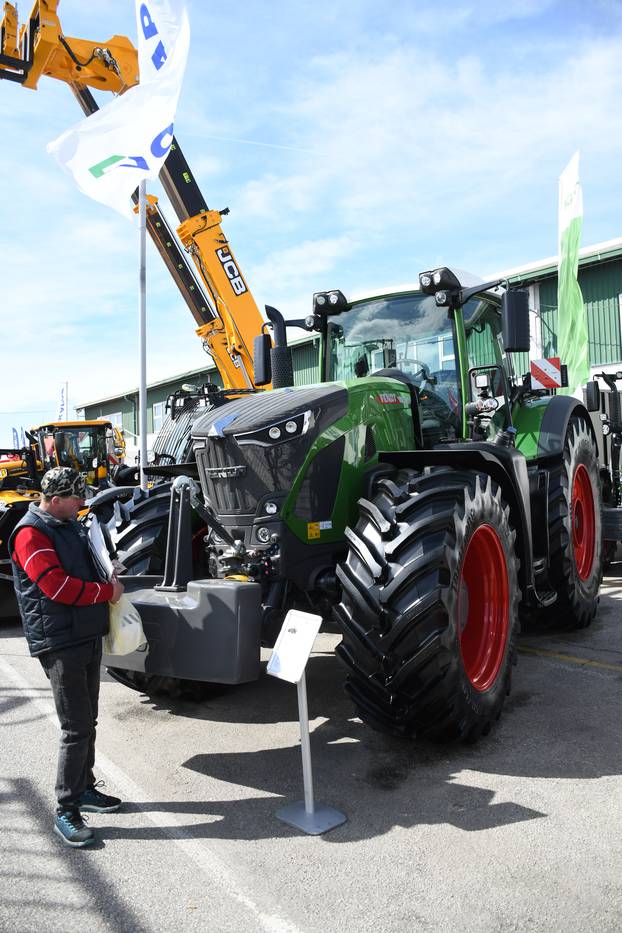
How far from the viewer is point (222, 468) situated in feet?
14.1

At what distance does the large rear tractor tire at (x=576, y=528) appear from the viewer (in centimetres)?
554

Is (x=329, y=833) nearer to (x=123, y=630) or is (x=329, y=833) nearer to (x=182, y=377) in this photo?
(x=123, y=630)

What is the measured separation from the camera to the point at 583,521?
6.68m

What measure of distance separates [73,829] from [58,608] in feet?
3.06

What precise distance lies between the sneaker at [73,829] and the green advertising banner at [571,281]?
11.0 m

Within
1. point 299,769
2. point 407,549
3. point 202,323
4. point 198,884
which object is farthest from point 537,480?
point 202,323

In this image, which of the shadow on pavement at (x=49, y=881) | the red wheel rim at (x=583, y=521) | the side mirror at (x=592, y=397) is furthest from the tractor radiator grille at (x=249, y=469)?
the side mirror at (x=592, y=397)

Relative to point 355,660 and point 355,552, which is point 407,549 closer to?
point 355,552

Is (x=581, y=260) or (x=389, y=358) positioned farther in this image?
(x=581, y=260)

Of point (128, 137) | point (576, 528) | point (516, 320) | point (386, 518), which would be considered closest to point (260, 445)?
point (386, 518)

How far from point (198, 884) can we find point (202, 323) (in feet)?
33.0

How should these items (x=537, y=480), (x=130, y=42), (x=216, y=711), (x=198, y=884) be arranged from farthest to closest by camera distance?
(x=130, y=42) < (x=537, y=480) < (x=216, y=711) < (x=198, y=884)

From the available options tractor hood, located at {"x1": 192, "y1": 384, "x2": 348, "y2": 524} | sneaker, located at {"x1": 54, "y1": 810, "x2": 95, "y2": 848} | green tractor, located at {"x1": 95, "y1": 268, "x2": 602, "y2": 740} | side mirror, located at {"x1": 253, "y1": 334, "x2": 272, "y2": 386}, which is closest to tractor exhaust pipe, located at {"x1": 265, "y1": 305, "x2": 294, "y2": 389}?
green tractor, located at {"x1": 95, "y1": 268, "x2": 602, "y2": 740}

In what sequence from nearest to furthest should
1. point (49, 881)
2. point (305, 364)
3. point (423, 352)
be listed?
point (49, 881)
point (423, 352)
point (305, 364)
